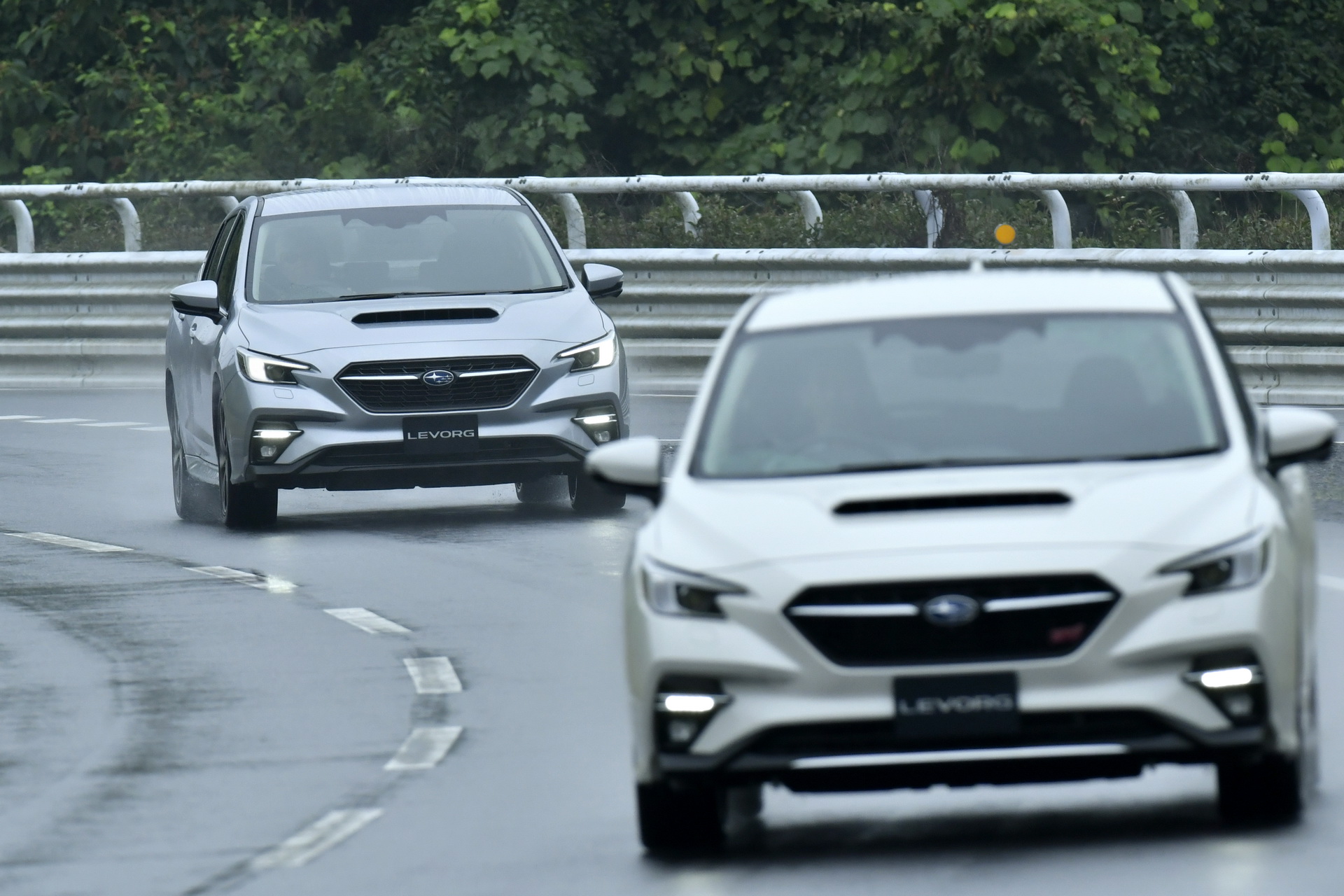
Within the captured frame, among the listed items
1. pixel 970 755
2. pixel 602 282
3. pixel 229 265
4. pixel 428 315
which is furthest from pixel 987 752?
pixel 229 265

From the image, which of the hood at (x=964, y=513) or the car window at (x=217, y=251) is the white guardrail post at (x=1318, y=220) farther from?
the hood at (x=964, y=513)

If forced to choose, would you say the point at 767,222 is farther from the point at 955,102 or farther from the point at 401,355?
the point at 401,355

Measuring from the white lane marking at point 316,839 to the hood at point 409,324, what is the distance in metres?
7.24

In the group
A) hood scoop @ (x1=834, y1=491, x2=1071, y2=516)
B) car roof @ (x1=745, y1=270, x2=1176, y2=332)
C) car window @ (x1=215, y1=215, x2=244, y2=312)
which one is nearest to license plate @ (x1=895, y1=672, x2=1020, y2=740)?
hood scoop @ (x1=834, y1=491, x2=1071, y2=516)

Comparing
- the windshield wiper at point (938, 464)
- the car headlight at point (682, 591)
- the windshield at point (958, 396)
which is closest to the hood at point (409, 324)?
the windshield at point (958, 396)

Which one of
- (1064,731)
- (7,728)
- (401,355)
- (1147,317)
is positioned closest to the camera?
(1064,731)

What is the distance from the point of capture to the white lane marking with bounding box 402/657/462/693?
11109 mm

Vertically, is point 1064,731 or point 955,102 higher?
point 1064,731

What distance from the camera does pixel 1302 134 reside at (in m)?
32.2

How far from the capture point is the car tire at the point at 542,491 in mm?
17625

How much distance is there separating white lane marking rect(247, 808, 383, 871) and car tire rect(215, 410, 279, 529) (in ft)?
24.6

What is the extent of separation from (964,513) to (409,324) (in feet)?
28.2

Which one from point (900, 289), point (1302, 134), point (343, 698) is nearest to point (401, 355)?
point (343, 698)

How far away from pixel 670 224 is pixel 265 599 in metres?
12.6
